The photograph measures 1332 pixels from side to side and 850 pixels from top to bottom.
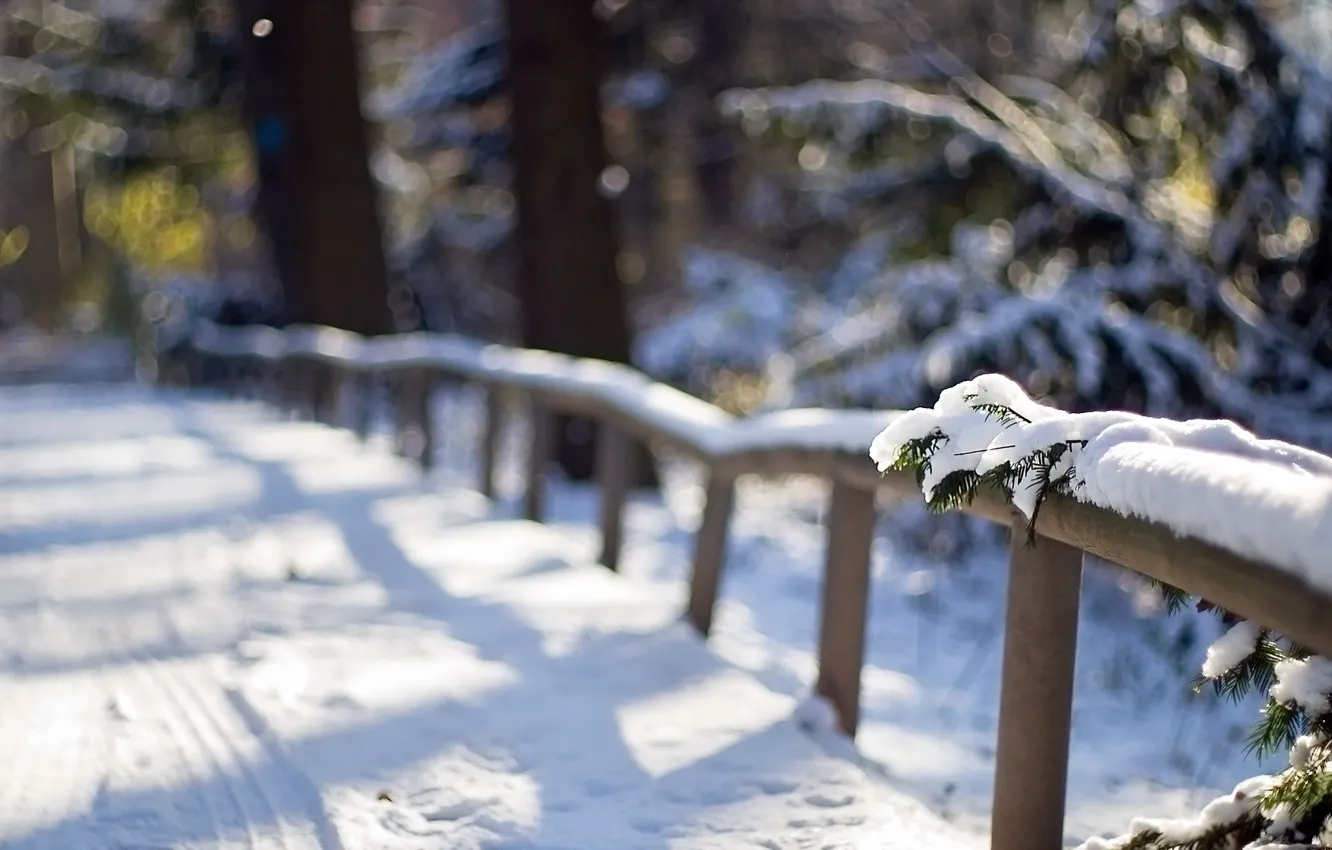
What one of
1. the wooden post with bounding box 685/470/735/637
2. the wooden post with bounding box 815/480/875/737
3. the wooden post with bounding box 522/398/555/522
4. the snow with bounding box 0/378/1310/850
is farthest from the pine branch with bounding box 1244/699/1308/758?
the wooden post with bounding box 522/398/555/522

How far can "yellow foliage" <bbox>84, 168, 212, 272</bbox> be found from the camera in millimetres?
33594

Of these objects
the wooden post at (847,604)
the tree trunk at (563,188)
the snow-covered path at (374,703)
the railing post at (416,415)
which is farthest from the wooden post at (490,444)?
the wooden post at (847,604)

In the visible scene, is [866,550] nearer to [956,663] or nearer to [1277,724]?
[1277,724]

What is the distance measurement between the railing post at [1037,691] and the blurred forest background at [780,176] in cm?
472

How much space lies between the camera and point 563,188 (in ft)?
38.2

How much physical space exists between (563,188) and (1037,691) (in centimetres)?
902

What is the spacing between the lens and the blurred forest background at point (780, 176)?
26.8ft

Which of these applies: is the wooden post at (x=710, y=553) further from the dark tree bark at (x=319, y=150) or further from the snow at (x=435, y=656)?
the dark tree bark at (x=319, y=150)

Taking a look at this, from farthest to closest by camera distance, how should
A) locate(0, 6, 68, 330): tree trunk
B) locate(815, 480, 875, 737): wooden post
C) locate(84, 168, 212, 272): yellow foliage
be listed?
1. locate(0, 6, 68, 330): tree trunk
2. locate(84, 168, 212, 272): yellow foliage
3. locate(815, 480, 875, 737): wooden post

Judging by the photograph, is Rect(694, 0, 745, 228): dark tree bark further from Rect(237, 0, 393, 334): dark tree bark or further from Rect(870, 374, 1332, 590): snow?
Rect(870, 374, 1332, 590): snow

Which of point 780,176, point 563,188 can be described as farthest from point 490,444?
point 780,176

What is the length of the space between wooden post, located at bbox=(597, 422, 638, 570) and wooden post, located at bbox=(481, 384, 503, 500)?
2.11m

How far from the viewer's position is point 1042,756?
314 cm

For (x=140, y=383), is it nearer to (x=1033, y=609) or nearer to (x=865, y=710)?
(x=865, y=710)
